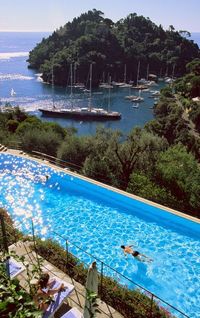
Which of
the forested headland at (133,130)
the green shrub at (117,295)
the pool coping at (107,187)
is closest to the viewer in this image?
the green shrub at (117,295)

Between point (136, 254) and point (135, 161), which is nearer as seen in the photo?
point (136, 254)

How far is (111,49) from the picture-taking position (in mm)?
94688

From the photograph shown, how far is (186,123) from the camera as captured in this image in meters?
46.7

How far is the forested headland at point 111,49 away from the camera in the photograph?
83.8 meters

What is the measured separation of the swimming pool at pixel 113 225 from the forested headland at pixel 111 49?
222 feet

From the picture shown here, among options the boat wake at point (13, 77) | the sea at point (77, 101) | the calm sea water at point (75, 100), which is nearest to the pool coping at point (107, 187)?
the sea at point (77, 101)

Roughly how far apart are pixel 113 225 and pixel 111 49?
8904cm

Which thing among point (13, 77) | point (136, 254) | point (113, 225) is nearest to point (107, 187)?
point (113, 225)

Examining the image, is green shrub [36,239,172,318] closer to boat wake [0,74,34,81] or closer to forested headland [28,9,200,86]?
forested headland [28,9,200,86]

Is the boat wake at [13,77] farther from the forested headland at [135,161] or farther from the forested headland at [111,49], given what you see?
the forested headland at [135,161]

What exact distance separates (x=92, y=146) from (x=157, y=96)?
2064 inches

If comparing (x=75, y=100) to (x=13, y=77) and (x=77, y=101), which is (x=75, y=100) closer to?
(x=77, y=101)

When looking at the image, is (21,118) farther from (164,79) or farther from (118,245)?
(164,79)

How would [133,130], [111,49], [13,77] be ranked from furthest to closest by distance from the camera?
[111,49] < [13,77] < [133,130]
